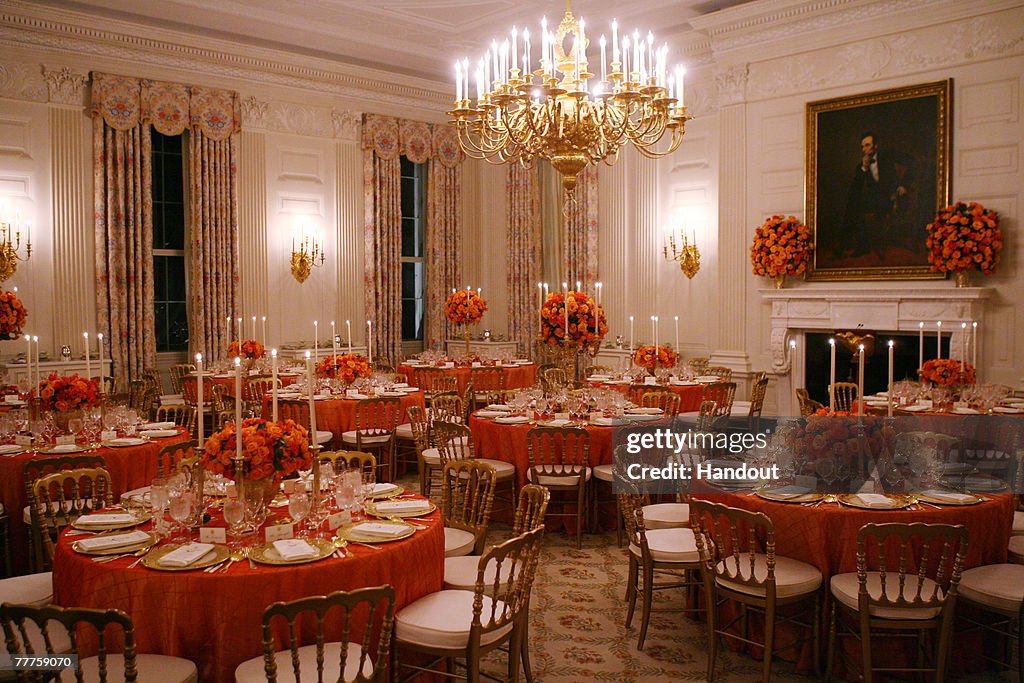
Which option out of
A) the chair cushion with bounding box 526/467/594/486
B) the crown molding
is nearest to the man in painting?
the chair cushion with bounding box 526/467/594/486

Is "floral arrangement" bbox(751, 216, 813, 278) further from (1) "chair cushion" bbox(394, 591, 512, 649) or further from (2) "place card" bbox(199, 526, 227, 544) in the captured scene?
(2) "place card" bbox(199, 526, 227, 544)

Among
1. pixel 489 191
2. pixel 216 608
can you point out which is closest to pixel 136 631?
pixel 216 608

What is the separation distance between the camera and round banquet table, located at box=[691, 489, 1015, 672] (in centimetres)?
398

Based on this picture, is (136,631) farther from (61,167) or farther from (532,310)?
(532,310)

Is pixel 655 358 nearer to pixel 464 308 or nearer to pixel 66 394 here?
pixel 464 308

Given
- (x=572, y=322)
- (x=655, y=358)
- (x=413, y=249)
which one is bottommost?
(x=655, y=358)

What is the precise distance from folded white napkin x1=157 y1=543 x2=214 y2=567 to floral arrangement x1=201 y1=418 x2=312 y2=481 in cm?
32

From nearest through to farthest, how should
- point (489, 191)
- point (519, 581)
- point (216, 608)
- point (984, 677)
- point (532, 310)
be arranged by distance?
1. point (216, 608)
2. point (519, 581)
3. point (984, 677)
4. point (532, 310)
5. point (489, 191)

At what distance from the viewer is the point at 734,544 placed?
3896 mm

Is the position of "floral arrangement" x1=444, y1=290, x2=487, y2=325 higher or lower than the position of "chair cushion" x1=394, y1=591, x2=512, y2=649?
higher

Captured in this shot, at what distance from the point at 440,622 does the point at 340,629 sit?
0.41 m

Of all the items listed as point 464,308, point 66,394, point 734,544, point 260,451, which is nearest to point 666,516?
point 734,544

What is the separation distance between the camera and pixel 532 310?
1282 cm

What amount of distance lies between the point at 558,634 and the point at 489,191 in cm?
995
